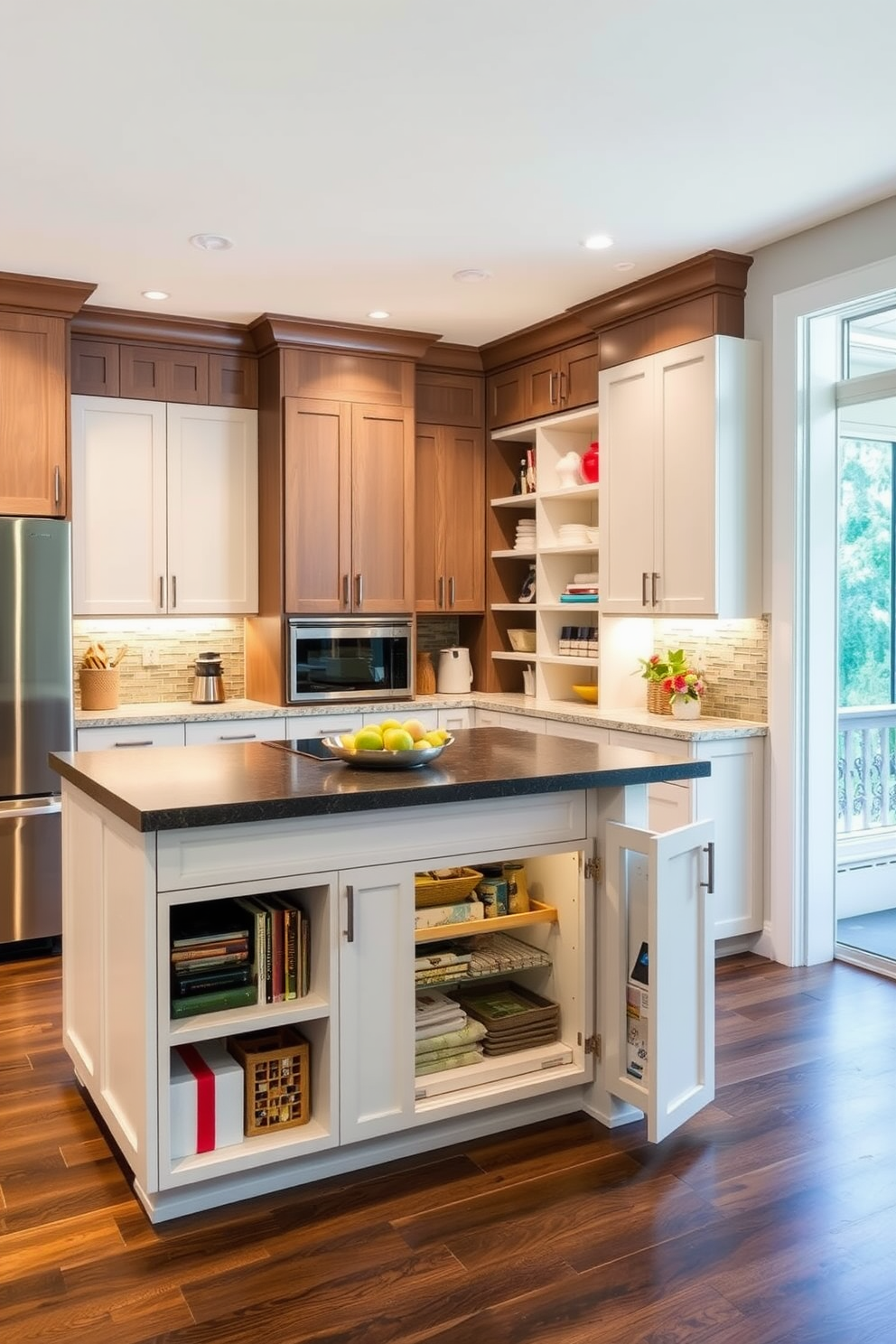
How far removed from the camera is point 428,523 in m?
5.88

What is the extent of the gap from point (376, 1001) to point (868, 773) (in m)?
2.93

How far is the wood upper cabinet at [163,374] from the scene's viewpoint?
201 inches

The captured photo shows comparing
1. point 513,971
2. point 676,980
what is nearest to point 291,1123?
point 513,971

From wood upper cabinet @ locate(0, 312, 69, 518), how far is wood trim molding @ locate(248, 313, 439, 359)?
954 millimetres

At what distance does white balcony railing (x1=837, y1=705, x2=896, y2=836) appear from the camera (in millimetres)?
4691

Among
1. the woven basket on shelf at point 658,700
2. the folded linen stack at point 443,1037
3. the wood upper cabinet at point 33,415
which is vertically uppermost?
the wood upper cabinet at point 33,415

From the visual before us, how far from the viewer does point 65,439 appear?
4.67 m

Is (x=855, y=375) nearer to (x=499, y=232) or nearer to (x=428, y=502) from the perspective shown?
(x=499, y=232)

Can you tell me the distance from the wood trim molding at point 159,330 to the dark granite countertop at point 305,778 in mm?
2544

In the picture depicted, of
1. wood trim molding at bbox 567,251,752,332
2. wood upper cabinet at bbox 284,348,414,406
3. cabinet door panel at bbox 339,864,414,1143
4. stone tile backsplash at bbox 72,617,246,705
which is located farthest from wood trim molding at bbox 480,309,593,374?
cabinet door panel at bbox 339,864,414,1143

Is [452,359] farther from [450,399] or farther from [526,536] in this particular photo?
[526,536]

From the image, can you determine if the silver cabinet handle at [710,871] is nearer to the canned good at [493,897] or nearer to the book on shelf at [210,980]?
the canned good at [493,897]

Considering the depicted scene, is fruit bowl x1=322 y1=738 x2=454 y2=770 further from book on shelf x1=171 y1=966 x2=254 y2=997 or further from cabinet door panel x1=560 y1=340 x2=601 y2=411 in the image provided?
cabinet door panel x1=560 y1=340 x2=601 y2=411

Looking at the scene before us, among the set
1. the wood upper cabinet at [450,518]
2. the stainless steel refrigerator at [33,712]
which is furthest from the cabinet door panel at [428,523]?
the stainless steel refrigerator at [33,712]
